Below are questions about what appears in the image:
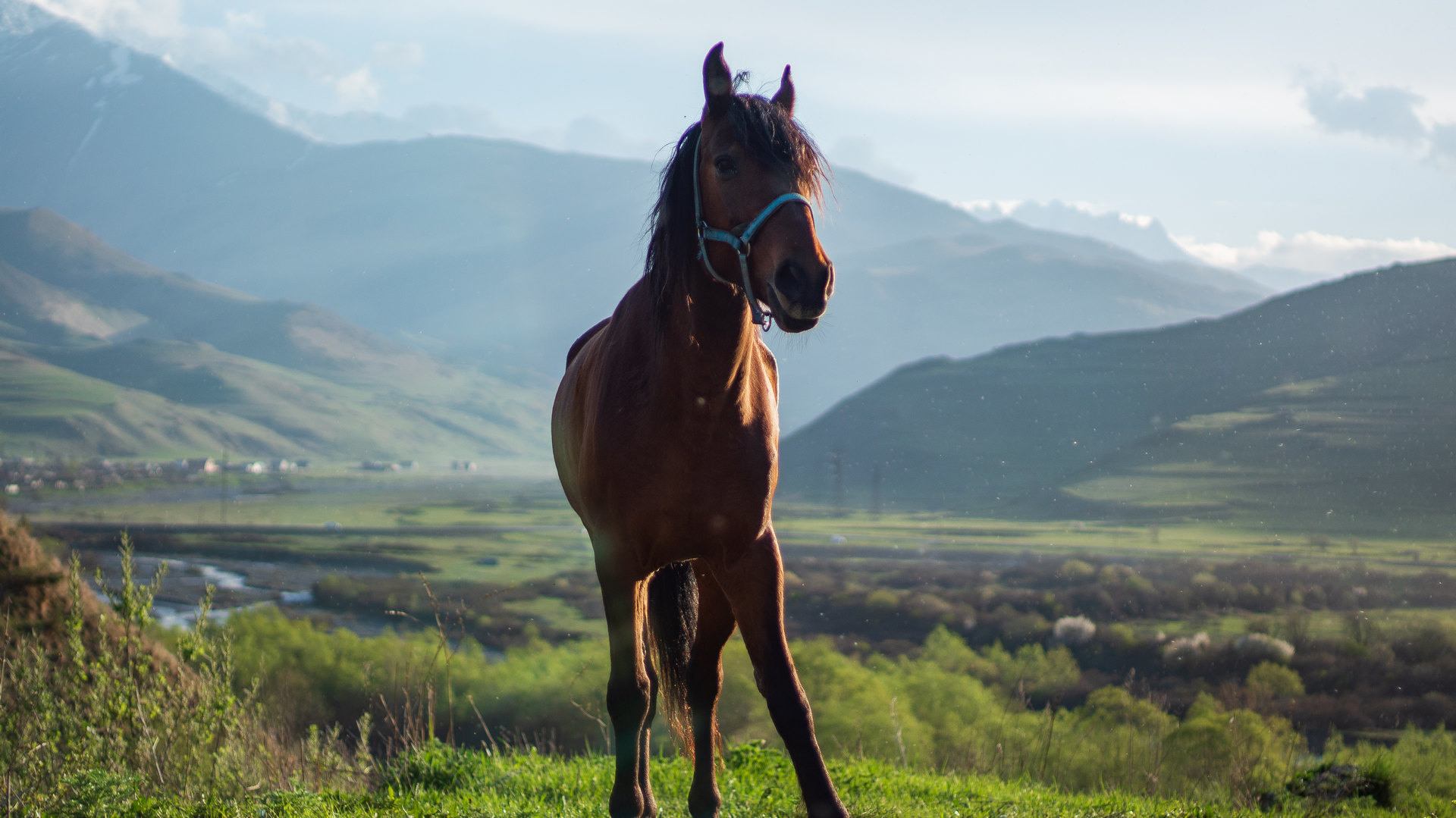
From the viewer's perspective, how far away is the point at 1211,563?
326ft

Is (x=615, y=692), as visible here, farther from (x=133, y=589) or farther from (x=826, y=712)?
(x=826, y=712)

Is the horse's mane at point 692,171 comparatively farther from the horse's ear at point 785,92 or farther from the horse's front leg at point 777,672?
the horse's front leg at point 777,672

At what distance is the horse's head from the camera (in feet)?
11.9

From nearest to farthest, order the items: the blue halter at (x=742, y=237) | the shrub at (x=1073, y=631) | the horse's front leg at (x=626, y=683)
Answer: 1. the blue halter at (x=742, y=237)
2. the horse's front leg at (x=626, y=683)
3. the shrub at (x=1073, y=631)

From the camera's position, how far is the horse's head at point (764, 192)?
3.63 metres

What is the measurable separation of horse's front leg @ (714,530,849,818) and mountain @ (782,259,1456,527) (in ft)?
390

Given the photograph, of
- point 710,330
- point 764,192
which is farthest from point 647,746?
point 764,192

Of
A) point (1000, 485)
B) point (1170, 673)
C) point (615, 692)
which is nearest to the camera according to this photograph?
point (615, 692)

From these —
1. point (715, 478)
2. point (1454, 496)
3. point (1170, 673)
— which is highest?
point (715, 478)

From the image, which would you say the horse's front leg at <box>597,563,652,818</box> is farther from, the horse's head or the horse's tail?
the horse's head

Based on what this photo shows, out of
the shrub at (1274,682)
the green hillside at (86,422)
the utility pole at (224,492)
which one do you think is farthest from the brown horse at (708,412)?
the green hillside at (86,422)

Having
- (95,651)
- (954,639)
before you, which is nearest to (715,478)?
(95,651)

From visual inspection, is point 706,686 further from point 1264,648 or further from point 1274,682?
point 1264,648

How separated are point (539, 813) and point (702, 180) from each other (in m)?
4.05
